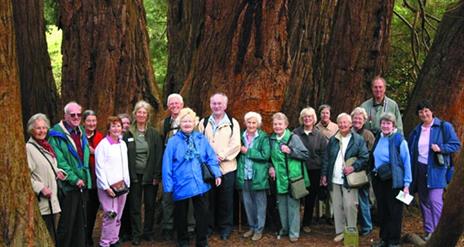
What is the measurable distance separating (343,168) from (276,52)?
193cm

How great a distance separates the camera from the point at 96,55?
9.65 meters

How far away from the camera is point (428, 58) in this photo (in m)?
9.19

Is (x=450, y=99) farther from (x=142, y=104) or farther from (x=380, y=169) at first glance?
(x=142, y=104)

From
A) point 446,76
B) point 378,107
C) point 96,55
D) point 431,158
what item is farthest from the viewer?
point 96,55

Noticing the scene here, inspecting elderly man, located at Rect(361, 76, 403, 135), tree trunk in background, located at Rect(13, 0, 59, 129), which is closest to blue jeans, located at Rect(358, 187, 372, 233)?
elderly man, located at Rect(361, 76, 403, 135)

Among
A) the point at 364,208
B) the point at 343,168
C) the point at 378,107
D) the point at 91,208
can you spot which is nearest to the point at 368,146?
the point at 343,168

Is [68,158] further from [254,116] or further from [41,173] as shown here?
[254,116]

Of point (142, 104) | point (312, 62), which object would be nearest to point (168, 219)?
point (142, 104)

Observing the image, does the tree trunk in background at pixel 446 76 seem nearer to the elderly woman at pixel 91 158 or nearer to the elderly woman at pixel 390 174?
the elderly woman at pixel 390 174

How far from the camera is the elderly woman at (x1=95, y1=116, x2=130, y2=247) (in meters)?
6.87

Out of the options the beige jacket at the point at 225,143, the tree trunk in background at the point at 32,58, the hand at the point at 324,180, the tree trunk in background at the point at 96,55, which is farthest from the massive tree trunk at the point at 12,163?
the tree trunk in background at the point at 32,58

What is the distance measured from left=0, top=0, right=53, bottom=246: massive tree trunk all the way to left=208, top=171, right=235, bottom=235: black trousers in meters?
2.92

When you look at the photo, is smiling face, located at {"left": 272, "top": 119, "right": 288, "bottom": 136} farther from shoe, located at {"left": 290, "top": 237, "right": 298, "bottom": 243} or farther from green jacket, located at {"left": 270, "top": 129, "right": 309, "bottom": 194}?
shoe, located at {"left": 290, "top": 237, "right": 298, "bottom": 243}

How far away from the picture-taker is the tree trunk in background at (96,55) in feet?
31.6
